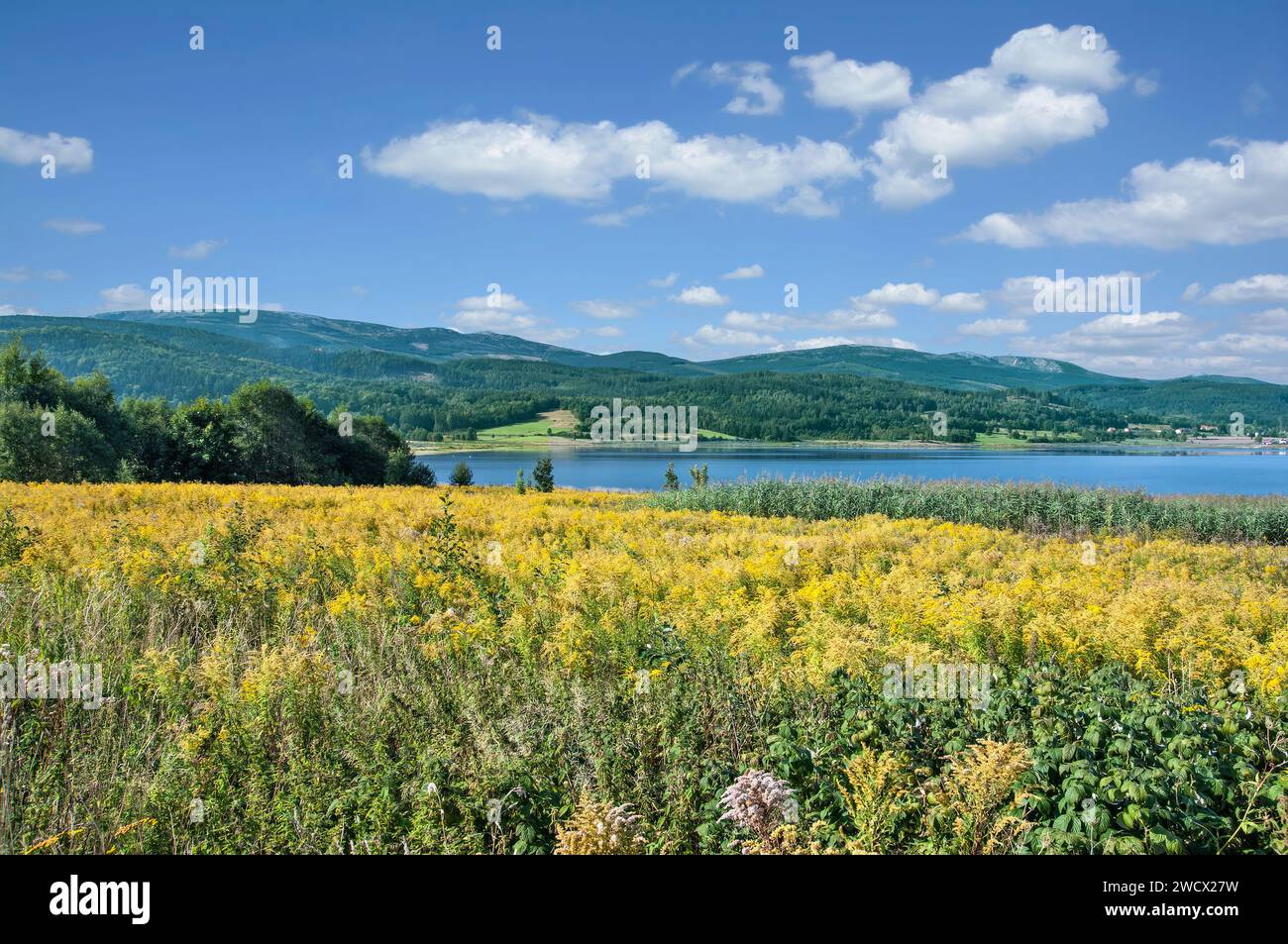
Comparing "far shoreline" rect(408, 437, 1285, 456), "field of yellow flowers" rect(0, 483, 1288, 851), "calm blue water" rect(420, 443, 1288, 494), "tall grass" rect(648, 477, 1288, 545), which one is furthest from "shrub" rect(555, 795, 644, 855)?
"far shoreline" rect(408, 437, 1285, 456)

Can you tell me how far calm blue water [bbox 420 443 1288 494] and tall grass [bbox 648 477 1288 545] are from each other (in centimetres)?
4876

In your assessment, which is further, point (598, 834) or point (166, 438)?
point (166, 438)

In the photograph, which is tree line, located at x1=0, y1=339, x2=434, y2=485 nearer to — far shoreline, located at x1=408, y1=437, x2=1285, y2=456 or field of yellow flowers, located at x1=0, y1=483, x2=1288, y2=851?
field of yellow flowers, located at x1=0, y1=483, x2=1288, y2=851

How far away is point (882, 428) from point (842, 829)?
6524 inches

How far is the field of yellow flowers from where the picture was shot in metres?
3.44

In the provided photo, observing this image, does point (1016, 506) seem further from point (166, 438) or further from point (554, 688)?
point (166, 438)

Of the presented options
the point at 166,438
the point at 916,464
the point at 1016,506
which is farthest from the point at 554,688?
the point at 916,464

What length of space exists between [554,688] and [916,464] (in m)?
106

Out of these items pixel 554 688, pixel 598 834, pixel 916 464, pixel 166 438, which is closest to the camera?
pixel 598 834

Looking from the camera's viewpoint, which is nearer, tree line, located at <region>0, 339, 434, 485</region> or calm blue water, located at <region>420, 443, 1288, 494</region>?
tree line, located at <region>0, 339, 434, 485</region>

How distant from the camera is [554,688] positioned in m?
5.08
